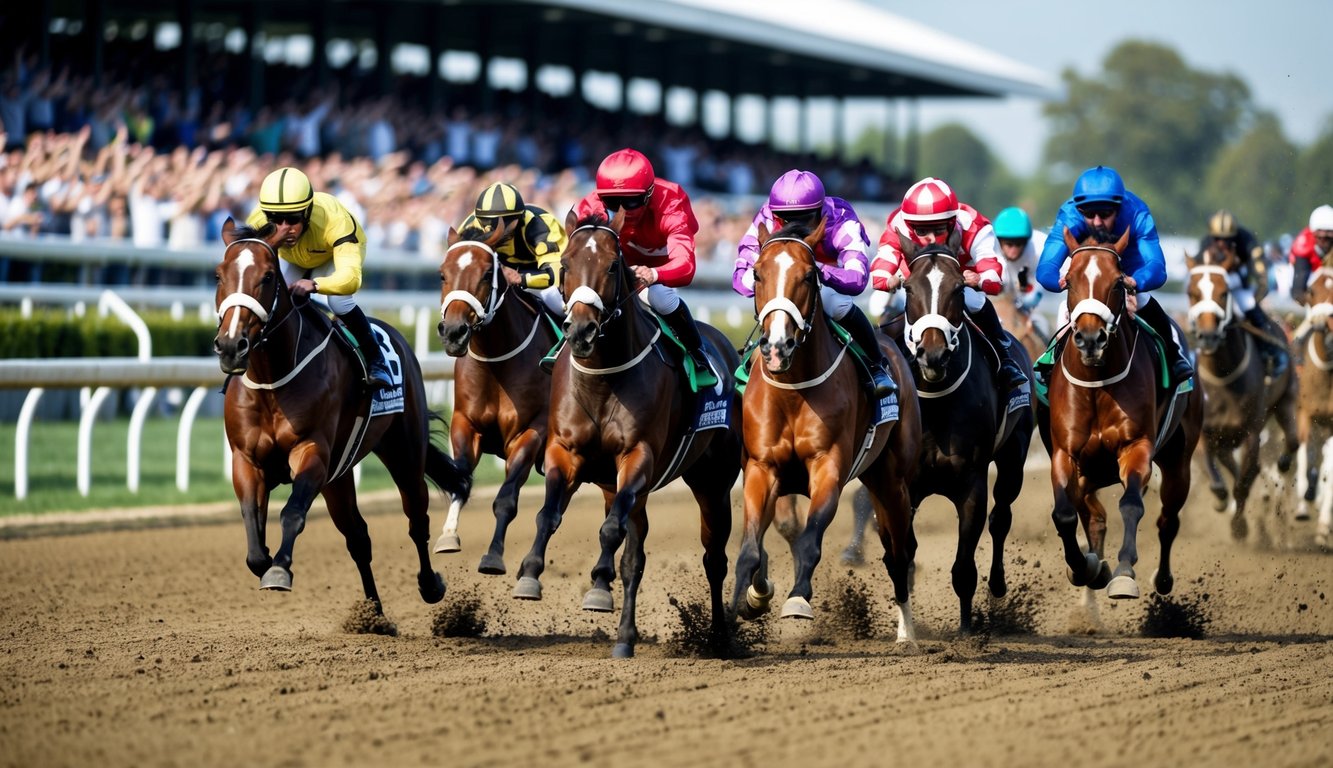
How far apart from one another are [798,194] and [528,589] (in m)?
1.83

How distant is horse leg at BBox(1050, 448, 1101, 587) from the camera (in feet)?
24.5

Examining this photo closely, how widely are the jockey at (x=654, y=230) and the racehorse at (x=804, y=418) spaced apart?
392 millimetres

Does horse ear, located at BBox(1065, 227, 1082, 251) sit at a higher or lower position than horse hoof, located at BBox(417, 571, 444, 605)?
higher

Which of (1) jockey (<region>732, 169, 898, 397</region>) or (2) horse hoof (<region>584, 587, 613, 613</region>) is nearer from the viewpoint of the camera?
(2) horse hoof (<region>584, 587, 613, 613</region>)

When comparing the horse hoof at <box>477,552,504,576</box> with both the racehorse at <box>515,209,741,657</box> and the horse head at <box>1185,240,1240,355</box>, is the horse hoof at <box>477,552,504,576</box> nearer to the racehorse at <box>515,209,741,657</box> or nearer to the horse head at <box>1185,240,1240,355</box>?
the racehorse at <box>515,209,741,657</box>

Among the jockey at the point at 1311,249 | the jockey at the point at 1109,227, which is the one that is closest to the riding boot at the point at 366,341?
the jockey at the point at 1109,227

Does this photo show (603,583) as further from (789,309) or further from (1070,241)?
(1070,241)

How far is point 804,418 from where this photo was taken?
6695mm

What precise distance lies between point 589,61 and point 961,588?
78.2ft

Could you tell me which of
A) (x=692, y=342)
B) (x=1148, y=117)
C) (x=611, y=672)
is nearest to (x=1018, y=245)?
(x=692, y=342)

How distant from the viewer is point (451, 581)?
9.23 m

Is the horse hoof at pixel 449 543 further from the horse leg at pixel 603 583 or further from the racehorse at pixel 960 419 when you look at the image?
the racehorse at pixel 960 419

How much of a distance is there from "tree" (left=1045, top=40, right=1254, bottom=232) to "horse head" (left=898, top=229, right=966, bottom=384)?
73.2 metres

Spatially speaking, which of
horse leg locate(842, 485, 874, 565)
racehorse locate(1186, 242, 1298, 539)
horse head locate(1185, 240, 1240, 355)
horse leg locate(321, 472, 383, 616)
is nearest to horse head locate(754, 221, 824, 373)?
horse leg locate(321, 472, 383, 616)
